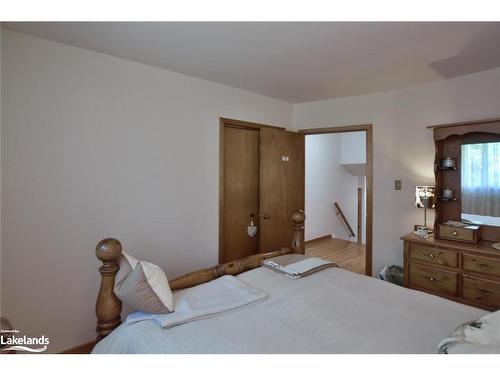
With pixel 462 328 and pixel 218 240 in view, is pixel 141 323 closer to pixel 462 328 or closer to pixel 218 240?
pixel 462 328

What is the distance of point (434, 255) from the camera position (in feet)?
8.26

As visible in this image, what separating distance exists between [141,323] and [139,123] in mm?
1710

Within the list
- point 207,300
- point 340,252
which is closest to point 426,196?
point 340,252

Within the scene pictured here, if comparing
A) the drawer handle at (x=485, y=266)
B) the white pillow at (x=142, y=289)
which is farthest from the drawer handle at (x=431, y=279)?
the white pillow at (x=142, y=289)

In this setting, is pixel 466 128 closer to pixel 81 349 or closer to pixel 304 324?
pixel 304 324

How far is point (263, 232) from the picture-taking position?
11.2 feet

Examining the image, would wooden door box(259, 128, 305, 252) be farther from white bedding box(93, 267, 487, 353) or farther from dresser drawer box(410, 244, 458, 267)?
white bedding box(93, 267, 487, 353)

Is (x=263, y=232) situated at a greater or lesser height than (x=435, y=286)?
greater

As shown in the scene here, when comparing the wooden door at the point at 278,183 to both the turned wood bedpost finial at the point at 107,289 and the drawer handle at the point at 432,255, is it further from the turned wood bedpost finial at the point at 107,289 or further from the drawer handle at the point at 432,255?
the turned wood bedpost finial at the point at 107,289

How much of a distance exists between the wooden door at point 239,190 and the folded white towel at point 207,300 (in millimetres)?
1421

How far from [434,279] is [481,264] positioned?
385 millimetres
